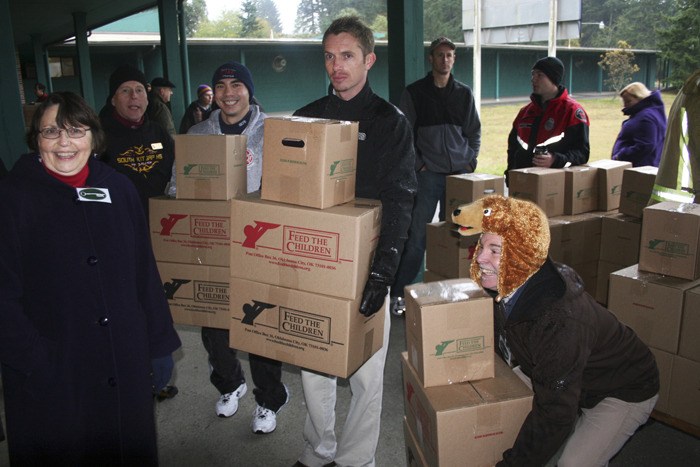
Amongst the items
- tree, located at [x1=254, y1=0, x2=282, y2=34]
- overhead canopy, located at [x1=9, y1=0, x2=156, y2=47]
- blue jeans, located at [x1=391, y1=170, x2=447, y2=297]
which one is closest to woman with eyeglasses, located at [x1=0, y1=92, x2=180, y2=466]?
blue jeans, located at [x1=391, y1=170, x2=447, y2=297]

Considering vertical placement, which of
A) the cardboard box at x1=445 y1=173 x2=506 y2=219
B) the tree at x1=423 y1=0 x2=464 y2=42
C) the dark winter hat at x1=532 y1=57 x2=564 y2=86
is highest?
the tree at x1=423 y1=0 x2=464 y2=42

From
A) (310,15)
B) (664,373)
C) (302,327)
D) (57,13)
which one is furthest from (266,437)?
A: (310,15)

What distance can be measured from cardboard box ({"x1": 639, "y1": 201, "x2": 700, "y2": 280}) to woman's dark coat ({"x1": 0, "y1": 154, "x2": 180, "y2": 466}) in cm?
247

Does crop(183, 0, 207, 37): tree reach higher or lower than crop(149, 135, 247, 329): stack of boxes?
higher

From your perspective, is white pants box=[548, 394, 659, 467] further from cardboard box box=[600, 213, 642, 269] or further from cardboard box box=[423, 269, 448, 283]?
cardboard box box=[423, 269, 448, 283]

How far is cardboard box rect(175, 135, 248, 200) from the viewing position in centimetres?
249

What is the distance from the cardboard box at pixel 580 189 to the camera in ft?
13.7

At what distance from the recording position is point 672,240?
277 cm

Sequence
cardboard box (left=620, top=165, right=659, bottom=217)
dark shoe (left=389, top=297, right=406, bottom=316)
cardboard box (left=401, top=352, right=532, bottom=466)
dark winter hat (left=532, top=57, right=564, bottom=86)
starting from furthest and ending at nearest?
dark shoe (left=389, top=297, right=406, bottom=316)
dark winter hat (left=532, top=57, right=564, bottom=86)
cardboard box (left=620, top=165, right=659, bottom=217)
cardboard box (left=401, top=352, right=532, bottom=466)

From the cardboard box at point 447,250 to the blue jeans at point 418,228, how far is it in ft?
0.27

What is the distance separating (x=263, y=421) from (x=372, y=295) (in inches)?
51.4

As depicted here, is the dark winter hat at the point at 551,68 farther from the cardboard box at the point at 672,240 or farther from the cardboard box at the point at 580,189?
the cardboard box at the point at 672,240

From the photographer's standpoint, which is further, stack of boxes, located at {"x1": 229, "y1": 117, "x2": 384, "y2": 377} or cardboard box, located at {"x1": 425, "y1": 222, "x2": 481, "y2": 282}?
cardboard box, located at {"x1": 425, "y1": 222, "x2": 481, "y2": 282}

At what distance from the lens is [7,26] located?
4387 mm
